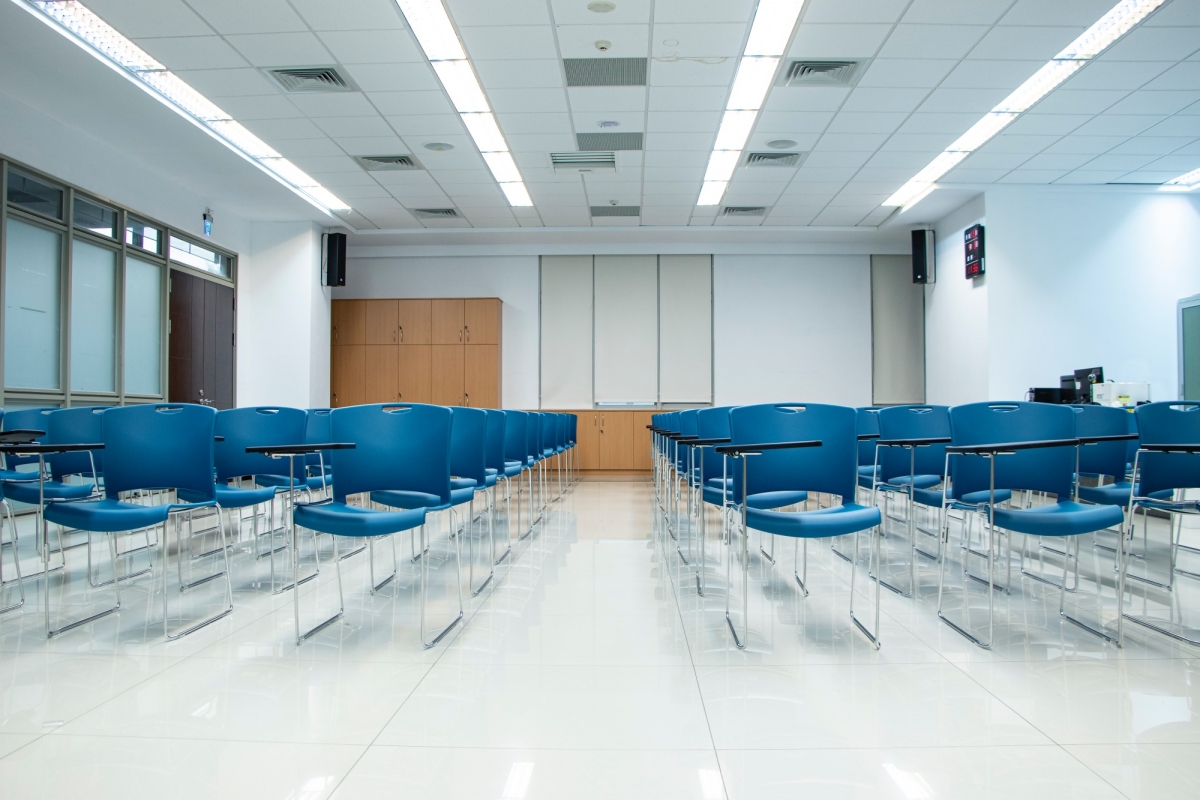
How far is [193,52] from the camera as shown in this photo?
480 cm

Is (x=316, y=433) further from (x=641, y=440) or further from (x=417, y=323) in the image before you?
(x=641, y=440)

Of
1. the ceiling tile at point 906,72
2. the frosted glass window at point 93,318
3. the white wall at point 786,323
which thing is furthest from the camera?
the white wall at point 786,323

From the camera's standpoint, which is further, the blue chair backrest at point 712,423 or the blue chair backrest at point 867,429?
the blue chair backrest at point 867,429

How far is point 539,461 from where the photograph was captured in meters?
5.93

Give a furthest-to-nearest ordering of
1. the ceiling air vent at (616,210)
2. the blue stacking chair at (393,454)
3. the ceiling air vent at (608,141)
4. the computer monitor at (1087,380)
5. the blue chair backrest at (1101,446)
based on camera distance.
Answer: the ceiling air vent at (616,210) → the computer monitor at (1087,380) → the ceiling air vent at (608,141) → the blue chair backrest at (1101,446) → the blue stacking chair at (393,454)

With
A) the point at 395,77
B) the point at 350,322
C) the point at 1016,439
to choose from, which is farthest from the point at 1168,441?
the point at 350,322

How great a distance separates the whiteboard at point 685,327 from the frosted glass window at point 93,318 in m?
6.69

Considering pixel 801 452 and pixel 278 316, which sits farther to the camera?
pixel 278 316

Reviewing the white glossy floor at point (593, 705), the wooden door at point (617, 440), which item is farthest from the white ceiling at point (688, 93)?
the white glossy floor at point (593, 705)

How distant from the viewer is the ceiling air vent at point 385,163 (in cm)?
680

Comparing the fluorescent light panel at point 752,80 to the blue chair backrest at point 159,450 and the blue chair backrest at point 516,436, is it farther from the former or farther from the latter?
the blue chair backrest at point 159,450

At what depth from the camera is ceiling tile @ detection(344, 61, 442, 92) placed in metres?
5.00

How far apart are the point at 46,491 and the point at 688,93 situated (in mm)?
5059

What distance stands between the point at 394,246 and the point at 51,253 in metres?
4.70
